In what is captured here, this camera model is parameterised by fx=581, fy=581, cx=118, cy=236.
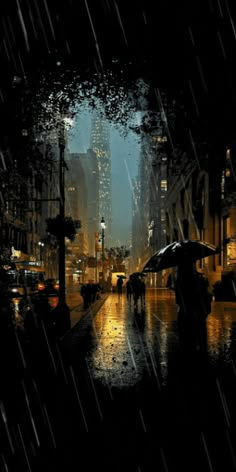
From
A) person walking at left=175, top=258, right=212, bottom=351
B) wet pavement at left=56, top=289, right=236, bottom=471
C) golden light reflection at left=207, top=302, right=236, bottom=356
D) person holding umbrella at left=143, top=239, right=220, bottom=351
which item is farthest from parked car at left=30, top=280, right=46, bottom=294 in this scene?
person walking at left=175, top=258, right=212, bottom=351

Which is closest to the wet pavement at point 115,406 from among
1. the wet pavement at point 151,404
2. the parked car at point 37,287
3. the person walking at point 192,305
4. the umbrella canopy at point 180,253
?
the wet pavement at point 151,404

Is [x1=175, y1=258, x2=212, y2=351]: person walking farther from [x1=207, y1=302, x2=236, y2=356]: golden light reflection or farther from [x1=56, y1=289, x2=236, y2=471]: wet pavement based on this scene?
[x1=207, y1=302, x2=236, y2=356]: golden light reflection

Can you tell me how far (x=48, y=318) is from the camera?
14.3 meters

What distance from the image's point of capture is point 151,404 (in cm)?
779

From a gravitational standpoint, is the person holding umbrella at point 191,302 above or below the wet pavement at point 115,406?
above

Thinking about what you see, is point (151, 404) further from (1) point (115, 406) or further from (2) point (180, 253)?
(2) point (180, 253)

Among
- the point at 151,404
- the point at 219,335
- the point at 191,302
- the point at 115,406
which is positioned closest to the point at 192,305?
the point at 191,302

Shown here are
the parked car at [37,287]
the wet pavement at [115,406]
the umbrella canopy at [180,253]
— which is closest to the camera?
the wet pavement at [115,406]

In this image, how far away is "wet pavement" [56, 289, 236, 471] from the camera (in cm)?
554

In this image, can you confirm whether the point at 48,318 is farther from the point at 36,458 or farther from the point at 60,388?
the point at 36,458

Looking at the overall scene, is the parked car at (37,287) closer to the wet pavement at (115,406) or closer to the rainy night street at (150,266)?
the rainy night street at (150,266)

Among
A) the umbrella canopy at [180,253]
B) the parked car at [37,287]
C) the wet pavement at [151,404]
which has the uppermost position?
the umbrella canopy at [180,253]

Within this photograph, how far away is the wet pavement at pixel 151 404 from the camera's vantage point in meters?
5.54

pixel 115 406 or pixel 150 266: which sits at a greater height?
pixel 150 266
